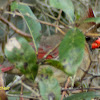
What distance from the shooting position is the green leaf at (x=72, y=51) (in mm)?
583

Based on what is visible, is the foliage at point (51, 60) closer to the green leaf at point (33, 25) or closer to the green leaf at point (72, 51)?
the green leaf at point (72, 51)

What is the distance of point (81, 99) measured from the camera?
77 centimetres

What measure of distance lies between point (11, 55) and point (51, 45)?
70 centimetres

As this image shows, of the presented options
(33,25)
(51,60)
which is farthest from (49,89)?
(33,25)

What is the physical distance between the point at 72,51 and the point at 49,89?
0.48 ft

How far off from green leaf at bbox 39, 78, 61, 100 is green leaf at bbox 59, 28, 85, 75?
0.09m

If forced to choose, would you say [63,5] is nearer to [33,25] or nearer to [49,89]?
[33,25]

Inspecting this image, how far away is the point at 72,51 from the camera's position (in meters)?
0.60

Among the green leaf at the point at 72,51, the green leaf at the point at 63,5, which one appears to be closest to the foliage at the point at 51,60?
the green leaf at the point at 72,51

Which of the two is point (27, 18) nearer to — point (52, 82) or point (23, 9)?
point (23, 9)

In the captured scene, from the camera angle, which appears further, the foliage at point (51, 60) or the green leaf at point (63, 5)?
the green leaf at point (63, 5)

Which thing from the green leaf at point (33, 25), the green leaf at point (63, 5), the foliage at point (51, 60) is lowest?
the foliage at point (51, 60)

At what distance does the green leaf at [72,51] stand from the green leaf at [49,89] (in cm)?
9

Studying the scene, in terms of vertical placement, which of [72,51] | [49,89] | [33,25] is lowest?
[49,89]
